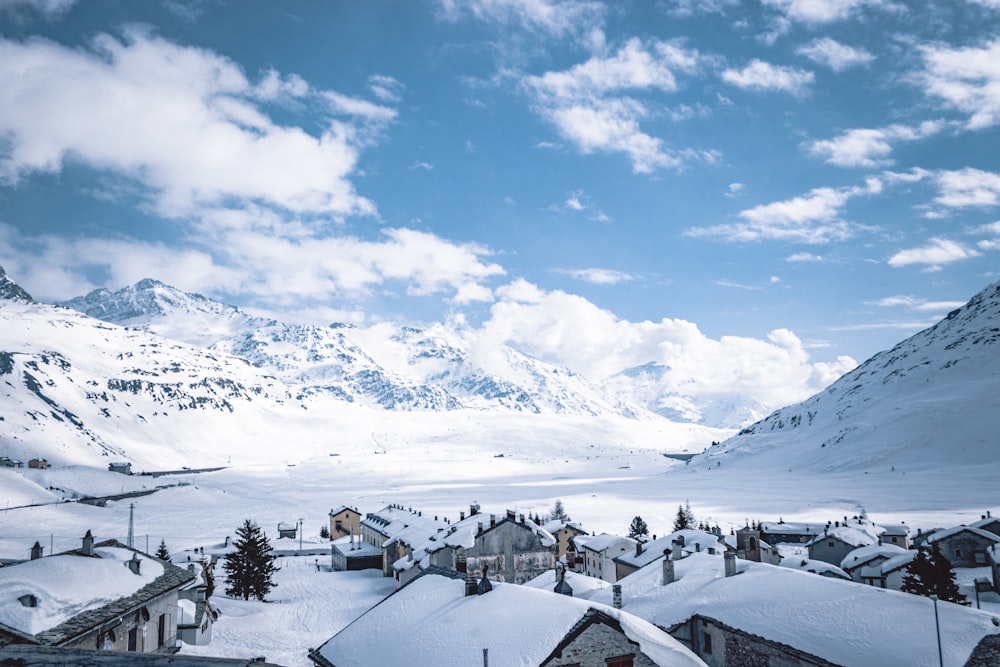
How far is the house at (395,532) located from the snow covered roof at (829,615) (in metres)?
43.7

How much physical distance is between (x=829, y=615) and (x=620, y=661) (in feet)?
27.5

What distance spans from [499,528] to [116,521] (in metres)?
93.5

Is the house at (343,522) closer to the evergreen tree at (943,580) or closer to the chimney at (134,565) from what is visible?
the chimney at (134,565)

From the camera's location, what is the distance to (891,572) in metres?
55.5

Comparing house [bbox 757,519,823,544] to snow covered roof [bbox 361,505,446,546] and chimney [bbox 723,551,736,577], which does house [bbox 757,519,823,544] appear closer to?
snow covered roof [bbox 361,505,446,546]

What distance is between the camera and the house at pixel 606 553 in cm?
6309

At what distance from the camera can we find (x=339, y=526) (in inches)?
4291

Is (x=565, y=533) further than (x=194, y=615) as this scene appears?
Yes

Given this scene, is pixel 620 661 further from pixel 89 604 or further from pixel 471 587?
pixel 89 604

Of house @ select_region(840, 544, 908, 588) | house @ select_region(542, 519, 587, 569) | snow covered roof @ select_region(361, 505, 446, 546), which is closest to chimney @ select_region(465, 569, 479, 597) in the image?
house @ select_region(840, 544, 908, 588)

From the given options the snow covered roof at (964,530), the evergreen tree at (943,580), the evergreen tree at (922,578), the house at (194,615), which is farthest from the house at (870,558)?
the house at (194,615)

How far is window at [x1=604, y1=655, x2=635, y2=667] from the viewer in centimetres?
2088

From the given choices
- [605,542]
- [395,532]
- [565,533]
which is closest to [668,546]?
[605,542]

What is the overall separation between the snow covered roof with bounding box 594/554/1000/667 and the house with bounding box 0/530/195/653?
21.6 metres
